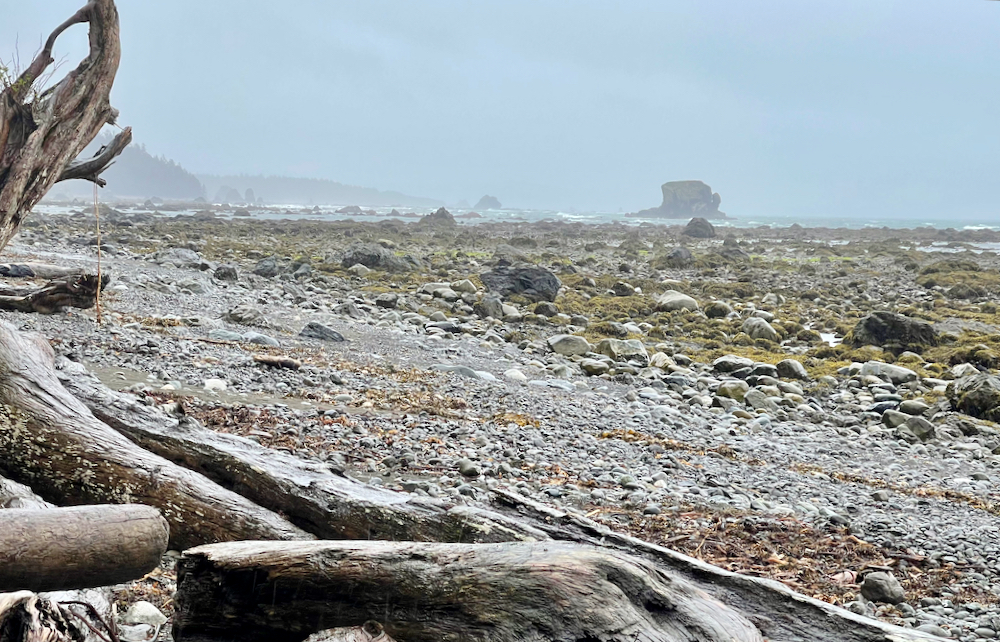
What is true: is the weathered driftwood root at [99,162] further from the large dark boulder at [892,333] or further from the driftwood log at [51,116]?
the large dark boulder at [892,333]

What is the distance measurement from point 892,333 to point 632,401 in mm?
9182

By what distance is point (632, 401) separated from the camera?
10.9 metres

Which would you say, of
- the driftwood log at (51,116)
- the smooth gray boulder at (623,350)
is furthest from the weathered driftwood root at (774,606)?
the smooth gray boulder at (623,350)

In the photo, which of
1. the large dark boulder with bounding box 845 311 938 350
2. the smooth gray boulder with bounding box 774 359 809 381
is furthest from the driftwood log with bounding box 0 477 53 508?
the large dark boulder with bounding box 845 311 938 350

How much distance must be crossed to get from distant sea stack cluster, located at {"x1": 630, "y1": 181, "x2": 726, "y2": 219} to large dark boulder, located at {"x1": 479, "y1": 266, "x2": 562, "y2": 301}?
16178cm

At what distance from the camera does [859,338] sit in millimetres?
16688

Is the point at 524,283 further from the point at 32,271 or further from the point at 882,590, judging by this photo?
the point at 882,590

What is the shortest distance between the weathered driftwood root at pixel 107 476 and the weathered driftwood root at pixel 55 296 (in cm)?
720

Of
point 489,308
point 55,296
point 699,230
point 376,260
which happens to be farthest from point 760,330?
point 699,230

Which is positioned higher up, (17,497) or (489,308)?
(17,497)

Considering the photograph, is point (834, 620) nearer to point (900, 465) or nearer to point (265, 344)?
point (900, 465)

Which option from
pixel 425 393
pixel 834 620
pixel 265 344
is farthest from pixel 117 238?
pixel 834 620

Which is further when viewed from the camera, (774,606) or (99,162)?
(99,162)

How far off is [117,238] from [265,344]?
2717 cm
